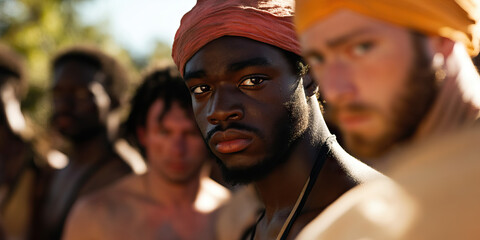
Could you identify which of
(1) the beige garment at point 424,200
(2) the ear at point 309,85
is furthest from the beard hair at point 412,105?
(2) the ear at point 309,85

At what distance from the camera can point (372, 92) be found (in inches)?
66.1

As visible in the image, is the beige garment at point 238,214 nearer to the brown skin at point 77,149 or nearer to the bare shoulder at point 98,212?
the bare shoulder at point 98,212

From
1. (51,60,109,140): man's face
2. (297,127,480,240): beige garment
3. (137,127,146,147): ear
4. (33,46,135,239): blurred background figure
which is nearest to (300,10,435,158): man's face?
(297,127,480,240): beige garment

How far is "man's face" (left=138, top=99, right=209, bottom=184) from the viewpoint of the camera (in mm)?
4781

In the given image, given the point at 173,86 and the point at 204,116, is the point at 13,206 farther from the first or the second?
the point at 204,116

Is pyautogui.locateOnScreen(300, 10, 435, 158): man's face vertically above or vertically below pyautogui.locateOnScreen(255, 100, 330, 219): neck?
above

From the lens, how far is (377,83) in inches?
65.9

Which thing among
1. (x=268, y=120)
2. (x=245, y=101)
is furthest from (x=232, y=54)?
(x=268, y=120)

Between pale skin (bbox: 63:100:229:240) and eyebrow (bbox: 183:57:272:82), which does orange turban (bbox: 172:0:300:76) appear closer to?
eyebrow (bbox: 183:57:272:82)

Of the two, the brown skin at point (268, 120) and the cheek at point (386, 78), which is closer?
the cheek at point (386, 78)

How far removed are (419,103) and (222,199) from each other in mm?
3692

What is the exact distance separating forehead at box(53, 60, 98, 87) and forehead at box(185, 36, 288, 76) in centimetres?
423

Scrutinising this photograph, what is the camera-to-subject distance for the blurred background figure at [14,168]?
6961 millimetres

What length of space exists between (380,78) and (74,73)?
582 cm
